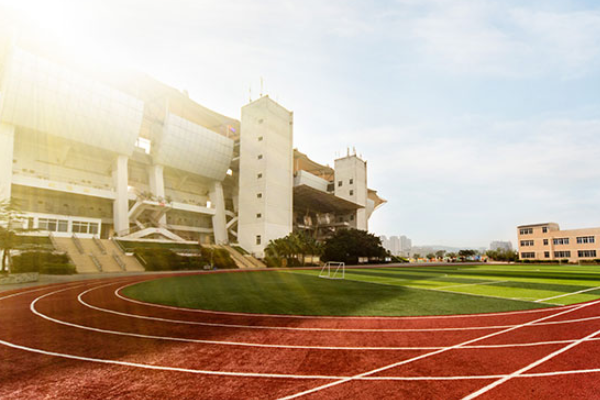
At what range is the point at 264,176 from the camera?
59.2 m

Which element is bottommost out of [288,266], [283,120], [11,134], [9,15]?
[288,266]

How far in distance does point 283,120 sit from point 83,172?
37.2 m

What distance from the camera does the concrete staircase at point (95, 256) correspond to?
33.1 metres

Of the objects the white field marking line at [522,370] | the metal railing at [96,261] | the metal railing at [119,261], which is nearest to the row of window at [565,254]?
the white field marking line at [522,370]

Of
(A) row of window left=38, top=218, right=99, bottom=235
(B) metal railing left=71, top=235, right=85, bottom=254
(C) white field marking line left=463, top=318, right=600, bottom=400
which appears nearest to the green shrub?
(B) metal railing left=71, top=235, right=85, bottom=254

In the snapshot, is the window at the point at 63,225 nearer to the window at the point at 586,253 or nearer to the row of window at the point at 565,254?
the row of window at the point at 565,254

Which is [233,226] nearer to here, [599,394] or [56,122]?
[56,122]

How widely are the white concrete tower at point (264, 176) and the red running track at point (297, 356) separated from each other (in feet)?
156

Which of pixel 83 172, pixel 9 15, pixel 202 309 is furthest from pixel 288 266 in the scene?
pixel 9 15

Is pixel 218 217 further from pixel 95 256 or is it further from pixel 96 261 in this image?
pixel 96 261

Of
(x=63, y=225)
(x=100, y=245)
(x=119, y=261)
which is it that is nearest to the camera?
(x=119, y=261)

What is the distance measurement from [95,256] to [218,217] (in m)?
29.4

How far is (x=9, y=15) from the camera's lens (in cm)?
4172

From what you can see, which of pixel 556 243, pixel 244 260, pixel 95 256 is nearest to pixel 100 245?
pixel 95 256
